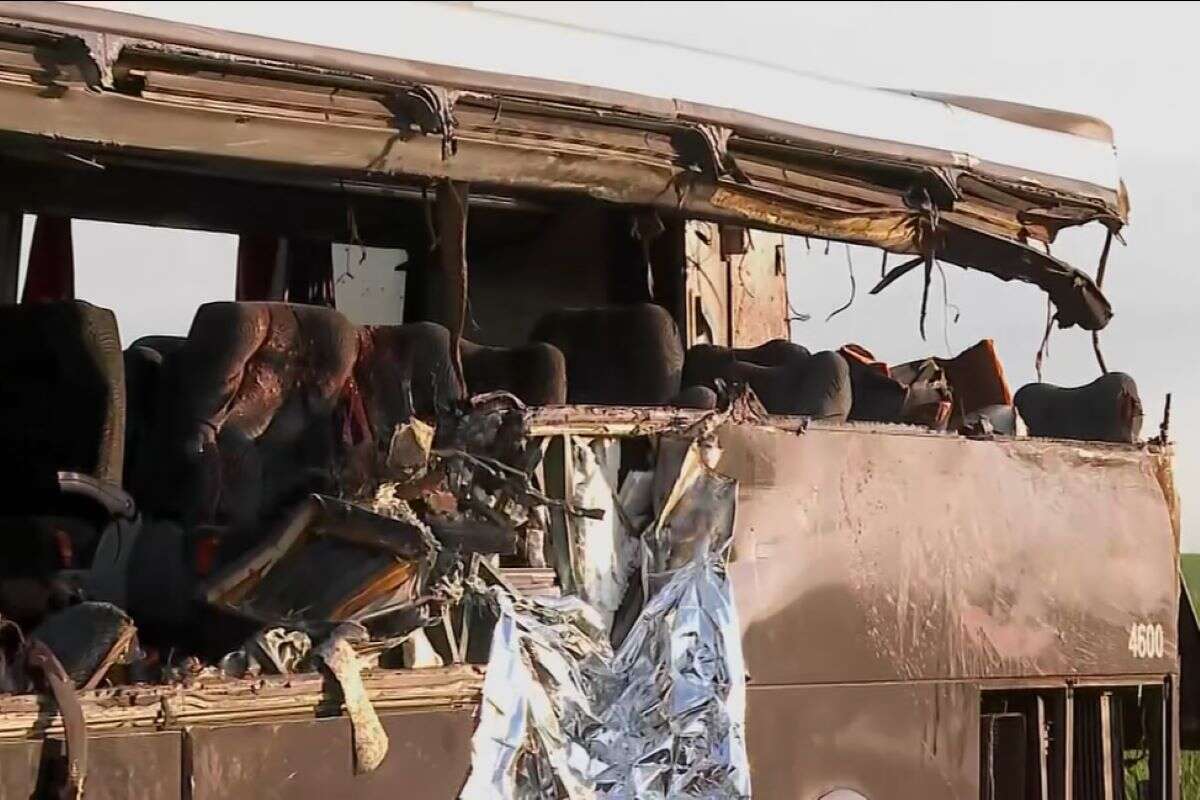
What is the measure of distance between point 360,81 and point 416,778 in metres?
1.59

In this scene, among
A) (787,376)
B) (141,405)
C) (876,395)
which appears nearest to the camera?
(141,405)

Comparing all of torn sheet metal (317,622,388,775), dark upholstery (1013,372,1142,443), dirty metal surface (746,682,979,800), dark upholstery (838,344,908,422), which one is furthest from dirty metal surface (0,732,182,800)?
dark upholstery (1013,372,1142,443)

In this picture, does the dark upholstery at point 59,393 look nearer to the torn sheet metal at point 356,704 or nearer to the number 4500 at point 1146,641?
the torn sheet metal at point 356,704

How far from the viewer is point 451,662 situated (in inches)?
185

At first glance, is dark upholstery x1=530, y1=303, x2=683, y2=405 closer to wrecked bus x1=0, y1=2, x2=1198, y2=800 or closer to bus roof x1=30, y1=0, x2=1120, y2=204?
wrecked bus x1=0, y1=2, x2=1198, y2=800

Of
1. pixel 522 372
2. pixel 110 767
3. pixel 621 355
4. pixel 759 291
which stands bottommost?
pixel 110 767

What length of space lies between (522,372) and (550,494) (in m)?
0.70

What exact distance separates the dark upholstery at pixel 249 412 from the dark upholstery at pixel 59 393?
158 mm

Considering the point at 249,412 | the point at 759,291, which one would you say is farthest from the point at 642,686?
the point at 759,291

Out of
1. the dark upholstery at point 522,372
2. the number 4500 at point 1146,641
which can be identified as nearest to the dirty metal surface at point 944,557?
the number 4500 at point 1146,641

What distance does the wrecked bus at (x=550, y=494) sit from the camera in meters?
4.35

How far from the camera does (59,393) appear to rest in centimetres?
517

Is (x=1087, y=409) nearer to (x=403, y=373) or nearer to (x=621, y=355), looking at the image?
(x=621, y=355)

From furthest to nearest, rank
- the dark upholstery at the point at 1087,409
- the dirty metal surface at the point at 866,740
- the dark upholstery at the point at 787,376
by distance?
the dark upholstery at the point at 1087,409
the dark upholstery at the point at 787,376
the dirty metal surface at the point at 866,740
